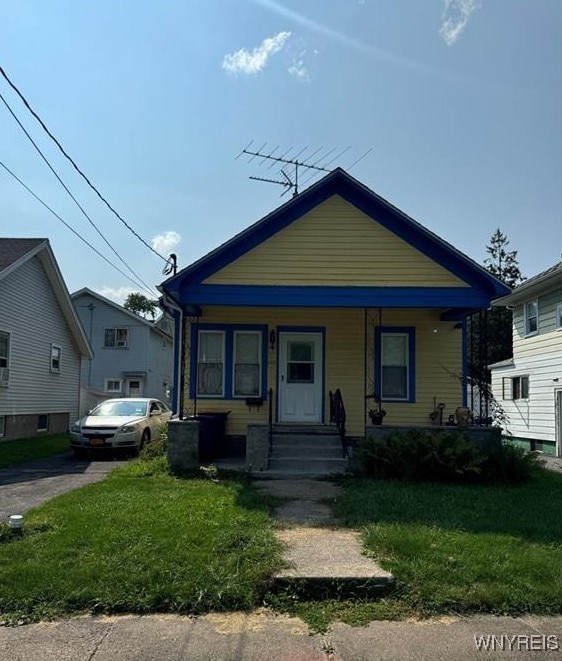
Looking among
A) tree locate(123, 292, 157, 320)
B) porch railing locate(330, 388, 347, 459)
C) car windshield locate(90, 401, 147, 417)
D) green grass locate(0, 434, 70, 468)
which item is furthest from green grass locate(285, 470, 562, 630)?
tree locate(123, 292, 157, 320)

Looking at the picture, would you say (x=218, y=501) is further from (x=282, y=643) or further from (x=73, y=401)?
(x=73, y=401)

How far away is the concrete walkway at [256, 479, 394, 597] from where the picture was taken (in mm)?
4676

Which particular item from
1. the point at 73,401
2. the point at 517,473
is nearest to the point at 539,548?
the point at 517,473

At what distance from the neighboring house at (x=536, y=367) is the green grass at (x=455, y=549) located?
11.0 metres

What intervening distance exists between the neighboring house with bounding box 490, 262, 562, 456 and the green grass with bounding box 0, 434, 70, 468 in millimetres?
14977

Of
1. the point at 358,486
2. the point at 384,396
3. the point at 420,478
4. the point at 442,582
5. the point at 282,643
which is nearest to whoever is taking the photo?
the point at 282,643

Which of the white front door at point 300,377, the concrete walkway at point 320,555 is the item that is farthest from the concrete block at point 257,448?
the white front door at point 300,377

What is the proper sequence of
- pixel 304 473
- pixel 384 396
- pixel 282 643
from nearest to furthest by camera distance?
pixel 282 643
pixel 304 473
pixel 384 396

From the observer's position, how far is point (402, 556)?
17.5ft

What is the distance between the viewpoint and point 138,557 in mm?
5152

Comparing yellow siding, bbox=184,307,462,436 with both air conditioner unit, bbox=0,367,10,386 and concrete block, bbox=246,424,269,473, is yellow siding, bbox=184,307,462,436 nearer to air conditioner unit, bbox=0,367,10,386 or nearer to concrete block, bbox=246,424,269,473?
concrete block, bbox=246,424,269,473

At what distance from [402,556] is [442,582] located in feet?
2.03

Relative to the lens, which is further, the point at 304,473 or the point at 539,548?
the point at 304,473

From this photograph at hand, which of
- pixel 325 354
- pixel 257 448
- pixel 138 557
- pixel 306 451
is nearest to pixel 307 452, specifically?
pixel 306 451
